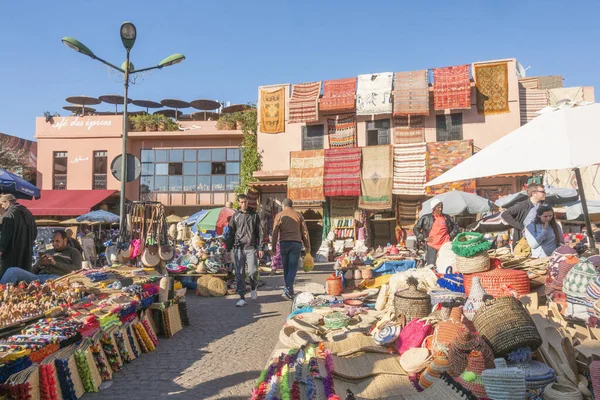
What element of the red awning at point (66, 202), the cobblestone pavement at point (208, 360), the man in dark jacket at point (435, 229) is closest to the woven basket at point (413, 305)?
the cobblestone pavement at point (208, 360)

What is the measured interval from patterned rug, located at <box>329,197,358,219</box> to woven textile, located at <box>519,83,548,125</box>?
7.62 m

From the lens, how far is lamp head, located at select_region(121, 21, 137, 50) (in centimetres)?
868

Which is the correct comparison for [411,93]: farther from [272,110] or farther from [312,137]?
[272,110]

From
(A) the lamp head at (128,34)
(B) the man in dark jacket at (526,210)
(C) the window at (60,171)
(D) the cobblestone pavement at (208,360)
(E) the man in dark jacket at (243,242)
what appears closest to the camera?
(D) the cobblestone pavement at (208,360)

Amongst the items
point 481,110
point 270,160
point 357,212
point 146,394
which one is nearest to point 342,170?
point 357,212

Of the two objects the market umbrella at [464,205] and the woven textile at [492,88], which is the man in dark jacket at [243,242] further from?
the woven textile at [492,88]

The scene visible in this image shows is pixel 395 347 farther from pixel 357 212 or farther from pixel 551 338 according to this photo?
pixel 357 212

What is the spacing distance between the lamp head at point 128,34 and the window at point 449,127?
1329cm

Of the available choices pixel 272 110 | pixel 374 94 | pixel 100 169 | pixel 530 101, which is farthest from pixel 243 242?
pixel 100 169

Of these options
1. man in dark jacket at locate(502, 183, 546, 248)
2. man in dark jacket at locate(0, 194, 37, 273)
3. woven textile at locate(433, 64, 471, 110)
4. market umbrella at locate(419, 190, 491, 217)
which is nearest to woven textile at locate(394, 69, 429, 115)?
woven textile at locate(433, 64, 471, 110)

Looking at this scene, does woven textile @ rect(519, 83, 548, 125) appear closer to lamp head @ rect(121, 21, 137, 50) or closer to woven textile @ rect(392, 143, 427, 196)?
woven textile @ rect(392, 143, 427, 196)

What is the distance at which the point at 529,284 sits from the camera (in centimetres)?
427

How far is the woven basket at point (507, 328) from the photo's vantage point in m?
2.72

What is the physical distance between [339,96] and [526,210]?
45.1 feet
